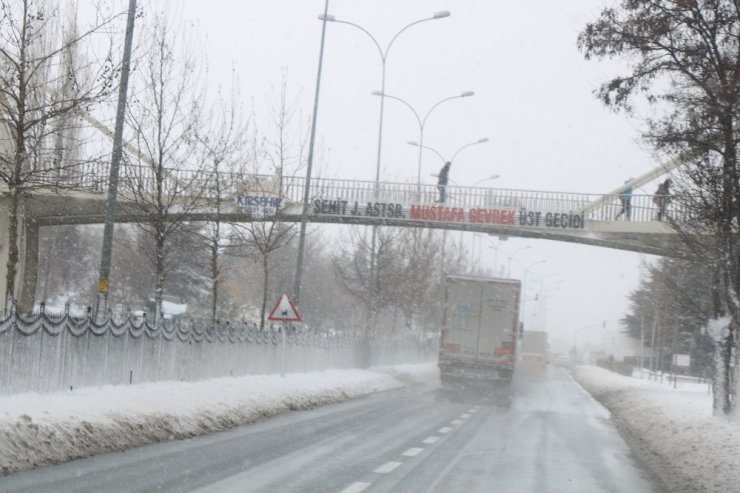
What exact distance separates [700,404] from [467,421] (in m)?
6.90

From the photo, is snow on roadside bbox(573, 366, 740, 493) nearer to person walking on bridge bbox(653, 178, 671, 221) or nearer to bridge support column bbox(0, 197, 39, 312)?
person walking on bridge bbox(653, 178, 671, 221)

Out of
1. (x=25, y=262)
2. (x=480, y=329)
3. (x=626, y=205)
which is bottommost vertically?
(x=480, y=329)

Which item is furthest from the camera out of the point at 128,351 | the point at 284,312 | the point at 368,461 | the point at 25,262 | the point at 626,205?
the point at 25,262

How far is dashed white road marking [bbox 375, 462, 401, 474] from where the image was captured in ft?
37.6

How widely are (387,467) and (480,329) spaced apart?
21185mm

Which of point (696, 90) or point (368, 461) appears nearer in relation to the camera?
point (368, 461)

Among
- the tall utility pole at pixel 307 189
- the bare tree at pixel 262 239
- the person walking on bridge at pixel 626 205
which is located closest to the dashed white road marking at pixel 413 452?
the tall utility pole at pixel 307 189

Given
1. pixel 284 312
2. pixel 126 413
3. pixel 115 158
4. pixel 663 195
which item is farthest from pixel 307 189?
pixel 126 413

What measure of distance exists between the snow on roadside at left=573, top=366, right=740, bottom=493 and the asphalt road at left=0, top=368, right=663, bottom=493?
51 cm

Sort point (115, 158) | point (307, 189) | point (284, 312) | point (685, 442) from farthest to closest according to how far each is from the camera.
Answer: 1. point (307, 189)
2. point (284, 312)
3. point (115, 158)
4. point (685, 442)

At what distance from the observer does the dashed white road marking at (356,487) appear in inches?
387

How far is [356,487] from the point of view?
10.1 meters

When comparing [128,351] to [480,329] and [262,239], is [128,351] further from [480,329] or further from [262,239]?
[480,329]

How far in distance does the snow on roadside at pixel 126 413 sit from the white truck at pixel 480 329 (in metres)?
9.65
